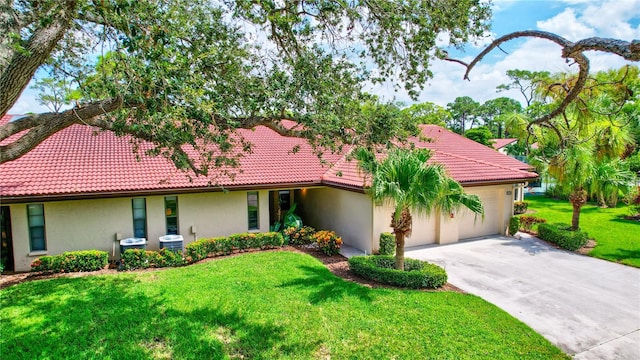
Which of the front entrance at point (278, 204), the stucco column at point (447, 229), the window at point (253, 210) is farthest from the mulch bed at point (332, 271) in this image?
the front entrance at point (278, 204)

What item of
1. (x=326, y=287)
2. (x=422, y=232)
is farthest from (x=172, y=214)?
(x=422, y=232)

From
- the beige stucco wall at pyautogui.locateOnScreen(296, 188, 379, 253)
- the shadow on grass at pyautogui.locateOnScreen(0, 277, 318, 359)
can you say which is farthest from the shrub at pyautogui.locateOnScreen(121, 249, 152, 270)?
the beige stucco wall at pyautogui.locateOnScreen(296, 188, 379, 253)

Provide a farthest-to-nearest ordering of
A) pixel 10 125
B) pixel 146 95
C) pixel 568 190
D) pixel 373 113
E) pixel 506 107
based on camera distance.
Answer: pixel 506 107 < pixel 568 190 < pixel 373 113 < pixel 10 125 < pixel 146 95

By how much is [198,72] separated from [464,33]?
5.35 m

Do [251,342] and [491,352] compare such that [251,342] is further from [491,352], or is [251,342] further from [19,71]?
[19,71]

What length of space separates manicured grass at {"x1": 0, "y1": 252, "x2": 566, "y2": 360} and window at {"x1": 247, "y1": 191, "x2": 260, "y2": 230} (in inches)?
189

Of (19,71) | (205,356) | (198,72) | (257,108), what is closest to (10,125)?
(19,71)

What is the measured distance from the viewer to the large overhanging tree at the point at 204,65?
579 centimetres

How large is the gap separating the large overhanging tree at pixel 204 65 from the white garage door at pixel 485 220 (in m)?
9.94

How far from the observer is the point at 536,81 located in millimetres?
6816

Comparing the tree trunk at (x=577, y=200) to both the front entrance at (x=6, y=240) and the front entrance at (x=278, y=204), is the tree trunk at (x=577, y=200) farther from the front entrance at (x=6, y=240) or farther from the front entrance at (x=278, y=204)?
the front entrance at (x=6, y=240)

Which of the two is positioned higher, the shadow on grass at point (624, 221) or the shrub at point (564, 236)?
the shrub at point (564, 236)

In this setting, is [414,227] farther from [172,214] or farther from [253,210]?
[172,214]

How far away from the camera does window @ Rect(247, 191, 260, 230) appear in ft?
51.4
